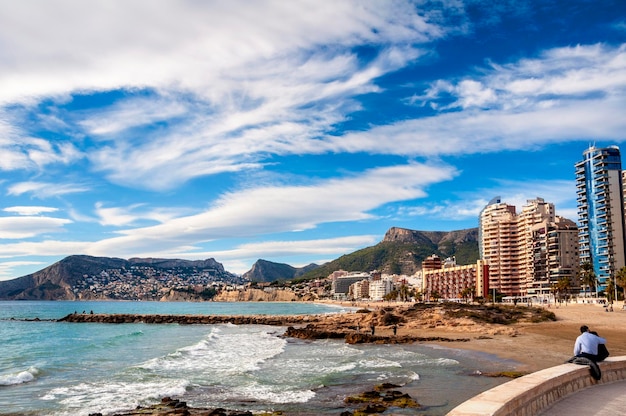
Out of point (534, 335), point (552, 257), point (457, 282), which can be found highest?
point (552, 257)

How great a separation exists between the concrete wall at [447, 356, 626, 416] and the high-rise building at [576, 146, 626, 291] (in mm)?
110794

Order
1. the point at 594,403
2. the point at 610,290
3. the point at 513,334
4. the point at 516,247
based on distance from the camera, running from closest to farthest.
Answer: the point at 594,403, the point at 513,334, the point at 610,290, the point at 516,247

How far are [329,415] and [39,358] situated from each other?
31526 millimetres

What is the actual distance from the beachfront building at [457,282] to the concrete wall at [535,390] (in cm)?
11883

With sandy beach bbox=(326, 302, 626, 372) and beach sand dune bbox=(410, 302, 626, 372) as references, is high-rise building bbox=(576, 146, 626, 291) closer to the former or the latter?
sandy beach bbox=(326, 302, 626, 372)

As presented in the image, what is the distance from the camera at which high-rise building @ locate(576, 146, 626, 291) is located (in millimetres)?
111500

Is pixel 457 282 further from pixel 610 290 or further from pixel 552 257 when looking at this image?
pixel 610 290

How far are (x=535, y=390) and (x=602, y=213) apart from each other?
12108 cm

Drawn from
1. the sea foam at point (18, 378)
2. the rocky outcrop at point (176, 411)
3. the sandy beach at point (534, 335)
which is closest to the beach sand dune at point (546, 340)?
the sandy beach at point (534, 335)

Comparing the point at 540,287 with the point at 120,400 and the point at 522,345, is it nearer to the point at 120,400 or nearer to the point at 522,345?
the point at 522,345

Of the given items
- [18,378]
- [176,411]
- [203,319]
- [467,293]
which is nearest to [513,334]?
[176,411]

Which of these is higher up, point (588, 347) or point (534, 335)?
point (588, 347)

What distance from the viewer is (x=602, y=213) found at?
114250 millimetres

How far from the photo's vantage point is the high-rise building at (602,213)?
111500 mm
